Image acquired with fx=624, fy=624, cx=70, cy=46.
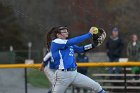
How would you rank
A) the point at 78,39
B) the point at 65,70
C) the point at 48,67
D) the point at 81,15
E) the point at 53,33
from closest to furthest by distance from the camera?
the point at 78,39 < the point at 65,70 < the point at 53,33 < the point at 48,67 < the point at 81,15

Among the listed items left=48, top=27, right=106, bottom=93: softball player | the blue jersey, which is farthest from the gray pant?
the blue jersey

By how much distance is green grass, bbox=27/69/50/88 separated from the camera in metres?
15.1

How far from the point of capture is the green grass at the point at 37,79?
49.5ft

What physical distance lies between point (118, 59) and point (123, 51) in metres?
1.13

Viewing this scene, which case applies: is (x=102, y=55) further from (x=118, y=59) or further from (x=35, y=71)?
(x=35, y=71)

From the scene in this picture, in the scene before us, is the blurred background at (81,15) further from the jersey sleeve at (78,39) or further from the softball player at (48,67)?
the jersey sleeve at (78,39)

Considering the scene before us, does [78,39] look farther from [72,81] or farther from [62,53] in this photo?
[72,81]

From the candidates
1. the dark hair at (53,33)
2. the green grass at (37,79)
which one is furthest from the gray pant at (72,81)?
the green grass at (37,79)

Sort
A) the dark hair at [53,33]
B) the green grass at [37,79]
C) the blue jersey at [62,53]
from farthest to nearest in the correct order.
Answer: the green grass at [37,79] → the dark hair at [53,33] → the blue jersey at [62,53]

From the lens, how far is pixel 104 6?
635 inches

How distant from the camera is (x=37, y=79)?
15.4 metres

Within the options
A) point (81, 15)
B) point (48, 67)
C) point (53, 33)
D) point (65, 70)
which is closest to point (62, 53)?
point (65, 70)

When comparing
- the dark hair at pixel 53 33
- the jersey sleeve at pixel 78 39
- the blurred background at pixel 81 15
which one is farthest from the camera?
the blurred background at pixel 81 15

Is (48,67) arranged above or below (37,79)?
above
